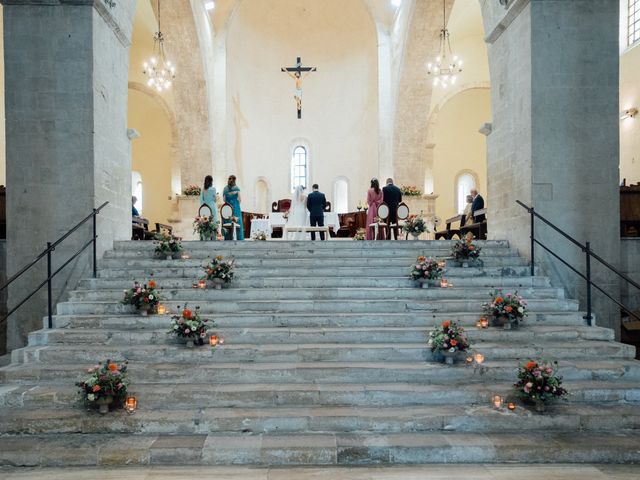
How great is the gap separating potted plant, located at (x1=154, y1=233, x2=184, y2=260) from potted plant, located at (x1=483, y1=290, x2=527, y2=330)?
4.93 metres

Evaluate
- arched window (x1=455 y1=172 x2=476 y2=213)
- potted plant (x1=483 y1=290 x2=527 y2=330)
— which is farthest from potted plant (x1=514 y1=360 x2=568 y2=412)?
arched window (x1=455 y1=172 x2=476 y2=213)

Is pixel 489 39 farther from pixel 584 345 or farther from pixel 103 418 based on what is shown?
pixel 103 418

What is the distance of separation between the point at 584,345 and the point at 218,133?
48.4 feet

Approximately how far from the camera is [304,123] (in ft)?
74.2

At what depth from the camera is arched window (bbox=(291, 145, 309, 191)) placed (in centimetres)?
2267

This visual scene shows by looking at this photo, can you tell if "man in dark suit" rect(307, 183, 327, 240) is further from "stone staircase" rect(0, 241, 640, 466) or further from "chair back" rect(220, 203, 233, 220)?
"stone staircase" rect(0, 241, 640, 466)

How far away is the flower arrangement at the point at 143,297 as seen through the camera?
21.6 feet

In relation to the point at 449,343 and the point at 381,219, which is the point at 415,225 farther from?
the point at 449,343

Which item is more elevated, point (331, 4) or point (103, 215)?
point (331, 4)

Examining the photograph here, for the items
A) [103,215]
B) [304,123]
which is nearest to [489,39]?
[103,215]

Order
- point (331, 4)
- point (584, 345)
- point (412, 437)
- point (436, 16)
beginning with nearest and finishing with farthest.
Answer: point (412, 437)
point (584, 345)
point (436, 16)
point (331, 4)

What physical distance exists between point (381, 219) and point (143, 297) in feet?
21.0

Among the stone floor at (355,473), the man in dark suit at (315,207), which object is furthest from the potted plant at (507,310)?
the man in dark suit at (315,207)

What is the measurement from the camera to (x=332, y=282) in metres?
7.57
